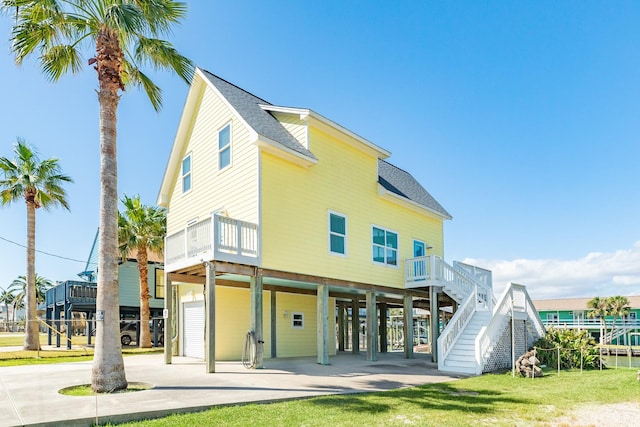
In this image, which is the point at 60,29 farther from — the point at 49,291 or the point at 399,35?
the point at 49,291

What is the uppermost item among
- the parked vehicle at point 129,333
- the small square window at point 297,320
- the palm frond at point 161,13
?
the palm frond at point 161,13

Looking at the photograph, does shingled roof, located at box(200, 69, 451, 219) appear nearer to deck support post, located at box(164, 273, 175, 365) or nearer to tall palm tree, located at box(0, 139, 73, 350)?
deck support post, located at box(164, 273, 175, 365)

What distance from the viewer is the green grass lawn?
718 centimetres

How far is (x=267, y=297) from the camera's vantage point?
17.4 meters

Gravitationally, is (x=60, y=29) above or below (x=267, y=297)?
above

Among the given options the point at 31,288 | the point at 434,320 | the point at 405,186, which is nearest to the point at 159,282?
the point at 31,288

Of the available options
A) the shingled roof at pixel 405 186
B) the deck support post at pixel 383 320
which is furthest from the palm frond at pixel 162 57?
the deck support post at pixel 383 320

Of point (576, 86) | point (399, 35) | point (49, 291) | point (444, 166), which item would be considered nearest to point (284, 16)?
point (399, 35)

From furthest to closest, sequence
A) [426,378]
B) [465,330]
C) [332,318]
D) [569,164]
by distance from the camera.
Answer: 1. [569,164]
2. [332,318]
3. [465,330]
4. [426,378]

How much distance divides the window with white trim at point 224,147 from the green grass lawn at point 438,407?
8.91m

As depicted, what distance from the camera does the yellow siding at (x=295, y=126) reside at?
601 inches

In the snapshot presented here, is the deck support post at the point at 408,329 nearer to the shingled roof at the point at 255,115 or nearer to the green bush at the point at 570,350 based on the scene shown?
the green bush at the point at 570,350

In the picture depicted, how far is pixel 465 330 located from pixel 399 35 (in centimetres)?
1094

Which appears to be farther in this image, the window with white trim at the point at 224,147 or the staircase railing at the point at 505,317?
the window with white trim at the point at 224,147
